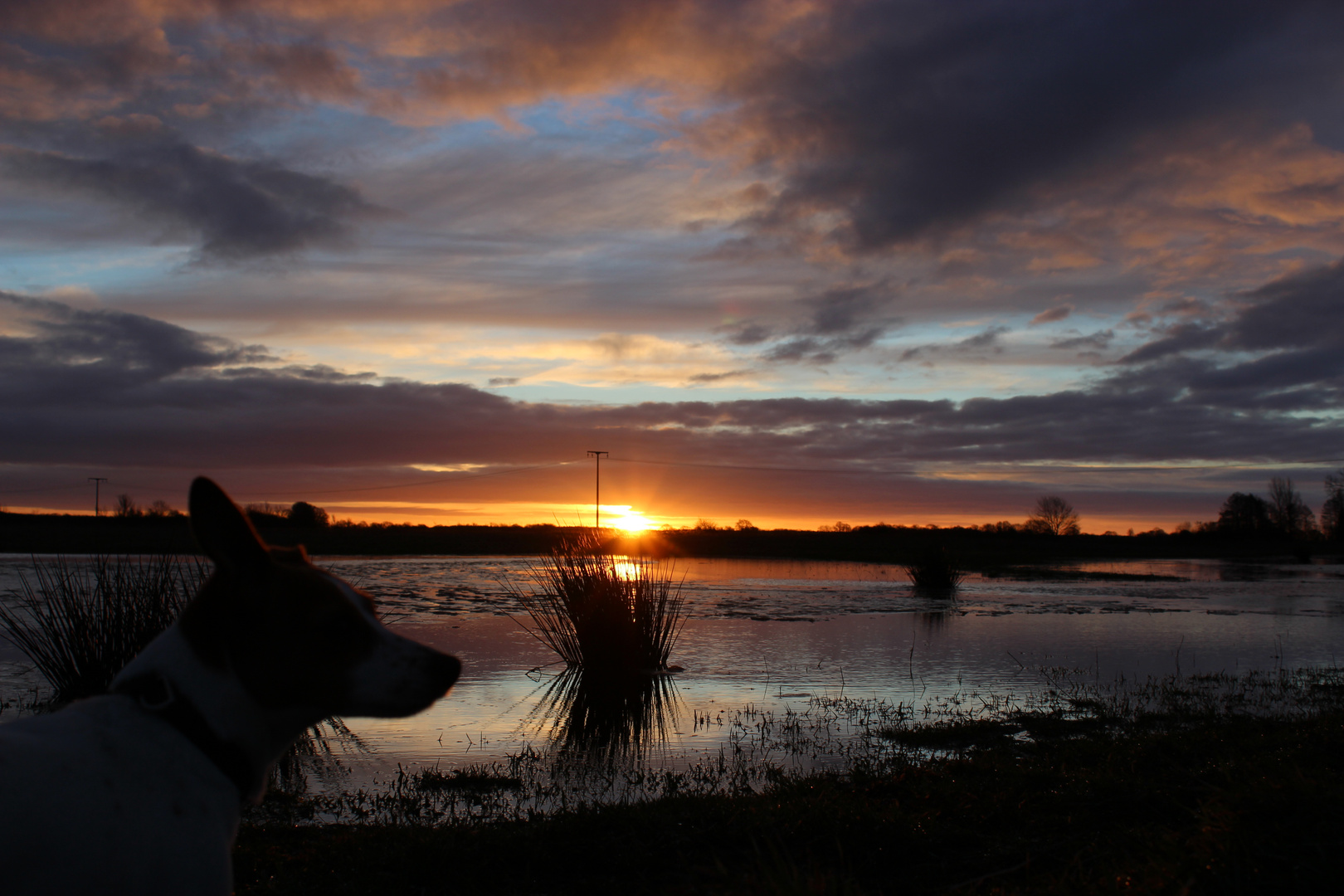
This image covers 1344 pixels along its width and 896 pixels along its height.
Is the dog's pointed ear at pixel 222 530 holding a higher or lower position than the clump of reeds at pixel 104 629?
higher

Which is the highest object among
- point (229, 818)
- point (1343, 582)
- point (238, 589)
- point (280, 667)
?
point (238, 589)

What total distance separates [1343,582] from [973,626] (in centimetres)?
2460

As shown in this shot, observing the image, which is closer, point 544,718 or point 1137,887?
point 1137,887

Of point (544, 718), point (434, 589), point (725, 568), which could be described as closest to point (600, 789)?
point (544, 718)

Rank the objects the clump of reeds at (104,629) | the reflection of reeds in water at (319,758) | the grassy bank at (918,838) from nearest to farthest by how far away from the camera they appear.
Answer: the grassy bank at (918,838) → the reflection of reeds in water at (319,758) → the clump of reeds at (104,629)

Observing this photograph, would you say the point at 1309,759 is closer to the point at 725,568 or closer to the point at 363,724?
the point at 363,724

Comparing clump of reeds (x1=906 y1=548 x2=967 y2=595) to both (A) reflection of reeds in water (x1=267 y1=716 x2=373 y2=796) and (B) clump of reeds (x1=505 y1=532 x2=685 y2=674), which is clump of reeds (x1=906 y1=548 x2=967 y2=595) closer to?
(B) clump of reeds (x1=505 y1=532 x2=685 y2=674)

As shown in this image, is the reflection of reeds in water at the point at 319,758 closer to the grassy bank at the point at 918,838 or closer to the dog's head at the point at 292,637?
the grassy bank at the point at 918,838

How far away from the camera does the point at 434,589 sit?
22.4 meters

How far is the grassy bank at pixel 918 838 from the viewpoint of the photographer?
11.1ft

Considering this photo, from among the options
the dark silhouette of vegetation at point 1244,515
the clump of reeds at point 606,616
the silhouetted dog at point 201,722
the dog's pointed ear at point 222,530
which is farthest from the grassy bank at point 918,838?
the dark silhouette of vegetation at point 1244,515

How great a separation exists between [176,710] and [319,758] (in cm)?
575

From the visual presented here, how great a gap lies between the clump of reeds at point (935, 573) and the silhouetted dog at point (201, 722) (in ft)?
79.8

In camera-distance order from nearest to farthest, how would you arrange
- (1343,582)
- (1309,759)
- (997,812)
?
(997,812) → (1309,759) → (1343,582)
